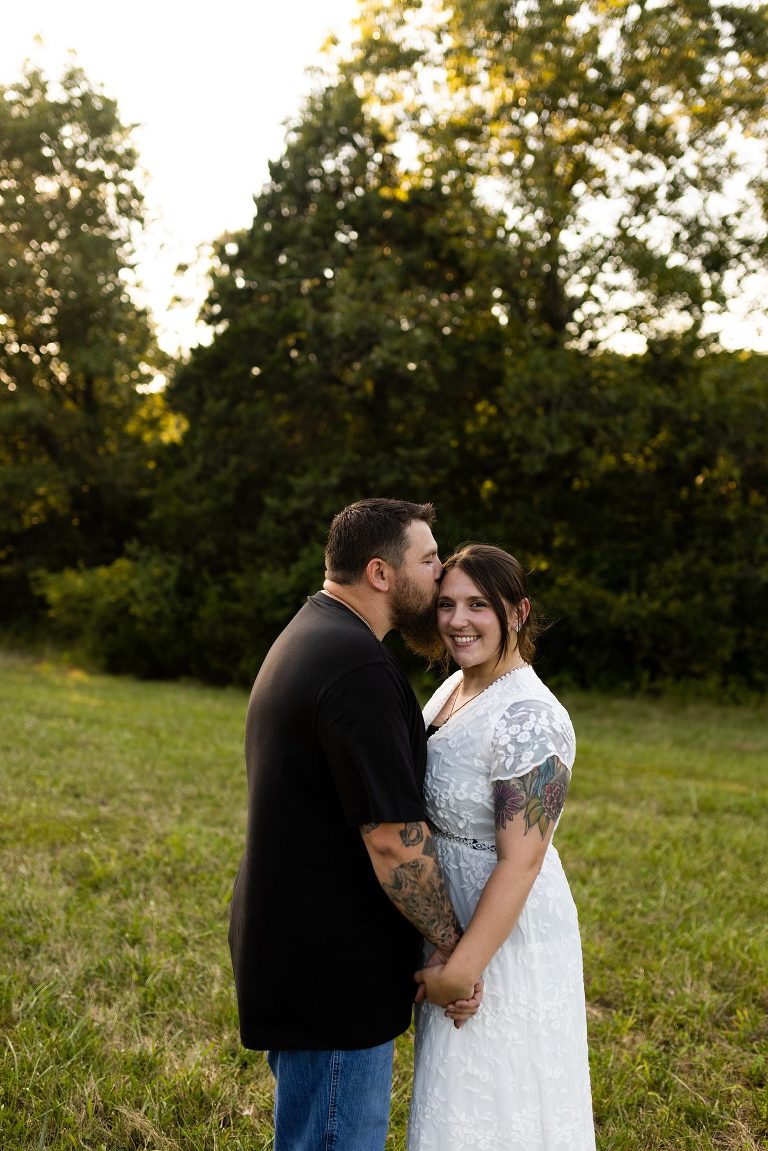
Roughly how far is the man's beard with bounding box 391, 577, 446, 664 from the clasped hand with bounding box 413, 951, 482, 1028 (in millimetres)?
863

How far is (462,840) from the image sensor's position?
8.43ft

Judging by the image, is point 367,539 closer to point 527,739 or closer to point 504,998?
point 527,739

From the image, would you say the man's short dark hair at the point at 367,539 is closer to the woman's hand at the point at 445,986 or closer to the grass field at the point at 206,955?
the woman's hand at the point at 445,986

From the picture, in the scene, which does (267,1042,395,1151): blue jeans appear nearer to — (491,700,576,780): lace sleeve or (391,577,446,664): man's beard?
(491,700,576,780): lace sleeve

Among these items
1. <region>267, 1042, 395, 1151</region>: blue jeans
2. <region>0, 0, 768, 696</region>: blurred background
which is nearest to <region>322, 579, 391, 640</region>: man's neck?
<region>267, 1042, 395, 1151</region>: blue jeans

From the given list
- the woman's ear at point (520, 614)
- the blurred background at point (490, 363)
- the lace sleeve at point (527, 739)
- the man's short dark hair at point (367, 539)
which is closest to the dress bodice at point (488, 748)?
the lace sleeve at point (527, 739)

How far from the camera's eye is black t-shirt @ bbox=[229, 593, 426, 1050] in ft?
7.41

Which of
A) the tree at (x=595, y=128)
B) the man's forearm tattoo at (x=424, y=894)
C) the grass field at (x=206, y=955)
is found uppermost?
the tree at (x=595, y=128)

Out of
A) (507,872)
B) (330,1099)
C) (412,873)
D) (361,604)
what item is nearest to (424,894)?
(412,873)

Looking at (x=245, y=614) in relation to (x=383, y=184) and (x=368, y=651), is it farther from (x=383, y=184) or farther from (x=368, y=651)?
(x=368, y=651)

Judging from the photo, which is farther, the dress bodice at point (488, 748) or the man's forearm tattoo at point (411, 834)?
the dress bodice at point (488, 748)

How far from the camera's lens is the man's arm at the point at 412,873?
221 centimetres

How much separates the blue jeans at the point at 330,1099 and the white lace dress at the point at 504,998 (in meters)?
0.19

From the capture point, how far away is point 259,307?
1864cm
